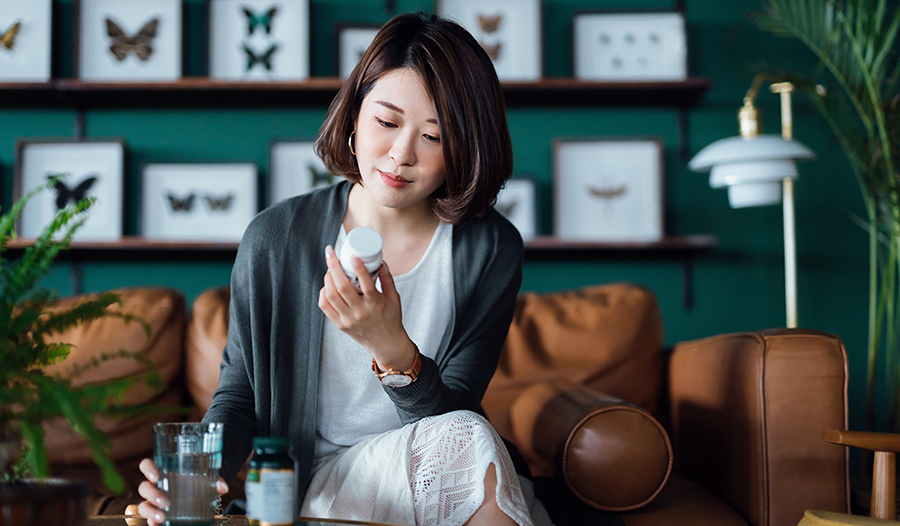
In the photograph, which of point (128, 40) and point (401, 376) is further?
point (128, 40)

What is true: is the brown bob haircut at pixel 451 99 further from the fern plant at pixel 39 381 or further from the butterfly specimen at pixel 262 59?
the butterfly specimen at pixel 262 59

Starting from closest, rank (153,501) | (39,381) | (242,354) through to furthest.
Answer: (39,381)
(153,501)
(242,354)

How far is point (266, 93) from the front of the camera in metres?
2.44

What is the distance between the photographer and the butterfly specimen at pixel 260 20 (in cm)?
249

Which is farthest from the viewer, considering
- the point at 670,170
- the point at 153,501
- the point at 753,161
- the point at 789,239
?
the point at 670,170

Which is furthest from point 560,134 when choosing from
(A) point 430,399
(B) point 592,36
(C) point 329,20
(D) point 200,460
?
(D) point 200,460

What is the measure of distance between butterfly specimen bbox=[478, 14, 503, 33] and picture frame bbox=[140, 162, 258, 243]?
0.94 metres

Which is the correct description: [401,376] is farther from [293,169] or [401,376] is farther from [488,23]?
[488,23]

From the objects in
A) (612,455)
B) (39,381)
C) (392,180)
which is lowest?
(612,455)

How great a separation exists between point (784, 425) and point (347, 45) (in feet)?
6.21

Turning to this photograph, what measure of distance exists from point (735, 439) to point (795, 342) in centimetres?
23

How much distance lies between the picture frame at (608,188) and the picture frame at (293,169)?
813 millimetres

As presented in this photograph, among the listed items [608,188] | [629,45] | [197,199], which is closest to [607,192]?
[608,188]

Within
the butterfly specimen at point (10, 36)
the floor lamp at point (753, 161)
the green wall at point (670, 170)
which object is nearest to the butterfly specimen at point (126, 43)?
the green wall at point (670, 170)
